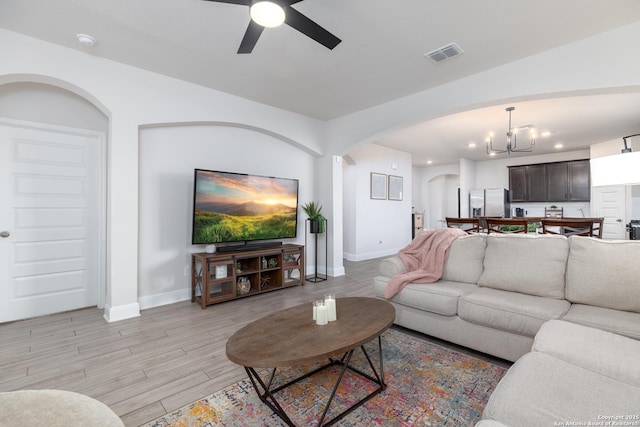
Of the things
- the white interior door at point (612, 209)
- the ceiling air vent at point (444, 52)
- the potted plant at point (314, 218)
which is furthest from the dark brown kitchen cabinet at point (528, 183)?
the ceiling air vent at point (444, 52)

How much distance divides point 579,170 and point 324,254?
22.7 ft

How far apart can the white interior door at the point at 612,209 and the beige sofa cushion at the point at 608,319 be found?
19.7 ft

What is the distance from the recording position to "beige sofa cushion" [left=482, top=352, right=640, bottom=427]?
1018 mm

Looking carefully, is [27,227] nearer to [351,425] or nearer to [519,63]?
[351,425]

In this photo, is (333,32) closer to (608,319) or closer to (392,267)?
(392,267)

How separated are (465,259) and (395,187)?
480cm

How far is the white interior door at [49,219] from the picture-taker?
2.99 meters

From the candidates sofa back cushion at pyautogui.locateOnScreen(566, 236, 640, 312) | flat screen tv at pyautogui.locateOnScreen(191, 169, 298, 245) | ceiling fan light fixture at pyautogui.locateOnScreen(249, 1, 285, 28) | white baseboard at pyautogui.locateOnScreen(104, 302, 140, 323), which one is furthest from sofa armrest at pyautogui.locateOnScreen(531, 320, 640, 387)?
white baseboard at pyautogui.locateOnScreen(104, 302, 140, 323)

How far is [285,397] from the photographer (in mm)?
1796

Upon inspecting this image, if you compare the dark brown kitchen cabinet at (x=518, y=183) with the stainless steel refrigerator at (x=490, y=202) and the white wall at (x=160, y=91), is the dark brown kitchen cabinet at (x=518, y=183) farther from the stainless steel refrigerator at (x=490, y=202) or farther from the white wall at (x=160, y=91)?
the white wall at (x=160, y=91)

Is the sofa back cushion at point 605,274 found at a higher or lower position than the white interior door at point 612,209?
lower

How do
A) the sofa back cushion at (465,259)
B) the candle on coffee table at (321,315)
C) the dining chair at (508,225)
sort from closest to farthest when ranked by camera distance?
the candle on coffee table at (321,315), the sofa back cushion at (465,259), the dining chair at (508,225)

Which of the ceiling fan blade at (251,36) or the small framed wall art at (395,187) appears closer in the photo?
the ceiling fan blade at (251,36)

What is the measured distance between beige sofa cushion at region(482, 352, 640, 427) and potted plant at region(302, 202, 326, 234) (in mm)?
3671
